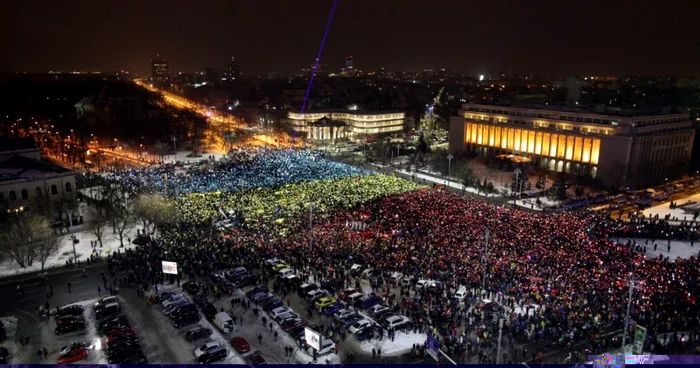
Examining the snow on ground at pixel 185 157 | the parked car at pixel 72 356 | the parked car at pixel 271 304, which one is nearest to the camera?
the parked car at pixel 72 356

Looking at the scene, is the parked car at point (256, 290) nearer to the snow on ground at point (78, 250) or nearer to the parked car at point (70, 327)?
the parked car at point (70, 327)

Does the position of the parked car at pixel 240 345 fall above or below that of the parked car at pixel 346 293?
below

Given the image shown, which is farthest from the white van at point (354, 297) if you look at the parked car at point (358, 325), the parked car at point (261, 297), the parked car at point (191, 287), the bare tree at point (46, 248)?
the bare tree at point (46, 248)

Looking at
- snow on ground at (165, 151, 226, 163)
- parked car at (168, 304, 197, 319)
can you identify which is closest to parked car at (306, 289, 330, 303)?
parked car at (168, 304, 197, 319)

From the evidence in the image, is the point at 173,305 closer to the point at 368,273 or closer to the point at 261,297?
the point at 261,297

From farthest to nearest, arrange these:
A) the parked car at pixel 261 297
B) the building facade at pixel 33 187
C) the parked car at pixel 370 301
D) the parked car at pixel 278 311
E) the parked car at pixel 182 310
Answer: the building facade at pixel 33 187 → the parked car at pixel 261 297 → the parked car at pixel 370 301 → the parked car at pixel 278 311 → the parked car at pixel 182 310

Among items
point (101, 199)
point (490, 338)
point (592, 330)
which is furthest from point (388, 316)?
point (101, 199)
